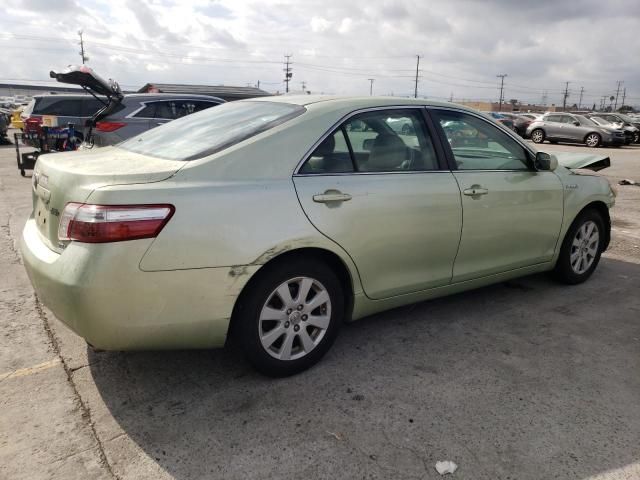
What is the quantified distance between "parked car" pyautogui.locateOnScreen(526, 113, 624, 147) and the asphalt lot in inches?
867

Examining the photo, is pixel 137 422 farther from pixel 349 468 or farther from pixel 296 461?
pixel 349 468

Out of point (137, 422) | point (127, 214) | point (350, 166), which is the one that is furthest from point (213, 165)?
point (137, 422)

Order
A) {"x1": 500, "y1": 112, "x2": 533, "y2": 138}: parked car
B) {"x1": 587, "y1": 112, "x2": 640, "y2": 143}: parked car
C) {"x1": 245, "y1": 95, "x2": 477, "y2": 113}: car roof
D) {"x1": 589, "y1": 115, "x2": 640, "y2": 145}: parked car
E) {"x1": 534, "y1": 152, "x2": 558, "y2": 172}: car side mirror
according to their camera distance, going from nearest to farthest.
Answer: {"x1": 245, "y1": 95, "x2": 477, "y2": 113}: car roof, {"x1": 534, "y1": 152, "x2": 558, "y2": 172}: car side mirror, {"x1": 589, "y1": 115, "x2": 640, "y2": 145}: parked car, {"x1": 587, "y1": 112, "x2": 640, "y2": 143}: parked car, {"x1": 500, "y1": 112, "x2": 533, "y2": 138}: parked car

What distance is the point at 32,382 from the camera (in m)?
2.98

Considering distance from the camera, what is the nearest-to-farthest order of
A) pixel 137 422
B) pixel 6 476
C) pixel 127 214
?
1. pixel 6 476
2. pixel 127 214
3. pixel 137 422

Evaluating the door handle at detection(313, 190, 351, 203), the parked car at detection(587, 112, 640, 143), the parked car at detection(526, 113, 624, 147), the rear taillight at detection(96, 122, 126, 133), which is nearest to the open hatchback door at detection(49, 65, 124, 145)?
the rear taillight at detection(96, 122, 126, 133)

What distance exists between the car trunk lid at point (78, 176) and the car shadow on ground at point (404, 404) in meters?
0.94

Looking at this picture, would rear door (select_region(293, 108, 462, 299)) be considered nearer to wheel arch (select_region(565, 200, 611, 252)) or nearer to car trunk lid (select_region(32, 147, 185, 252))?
car trunk lid (select_region(32, 147, 185, 252))

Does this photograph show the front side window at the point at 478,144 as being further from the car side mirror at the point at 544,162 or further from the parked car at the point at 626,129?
the parked car at the point at 626,129

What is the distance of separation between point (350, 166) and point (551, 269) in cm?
241

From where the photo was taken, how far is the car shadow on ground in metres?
2.41

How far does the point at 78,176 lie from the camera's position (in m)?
2.67

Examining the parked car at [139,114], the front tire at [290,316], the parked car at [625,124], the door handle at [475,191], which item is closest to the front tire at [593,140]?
the parked car at [625,124]

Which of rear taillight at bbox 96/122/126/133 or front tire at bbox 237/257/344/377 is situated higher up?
rear taillight at bbox 96/122/126/133
